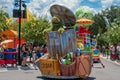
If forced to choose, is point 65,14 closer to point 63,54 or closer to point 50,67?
point 63,54

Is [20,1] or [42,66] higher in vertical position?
[20,1]

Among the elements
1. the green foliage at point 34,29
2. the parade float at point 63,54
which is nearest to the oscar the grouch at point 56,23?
the parade float at point 63,54

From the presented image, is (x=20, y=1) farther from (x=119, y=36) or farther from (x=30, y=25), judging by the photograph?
(x=119, y=36)

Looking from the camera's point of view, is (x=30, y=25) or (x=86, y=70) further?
(x=30, y=25)

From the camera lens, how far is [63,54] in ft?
49.1

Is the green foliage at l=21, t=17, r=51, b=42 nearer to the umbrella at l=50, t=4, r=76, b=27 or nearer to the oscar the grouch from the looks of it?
the umbrella at l=50, t=4, r=76, b=27

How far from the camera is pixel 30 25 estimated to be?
41.2m

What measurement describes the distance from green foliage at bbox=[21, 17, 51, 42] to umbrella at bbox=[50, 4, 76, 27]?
73.1ft

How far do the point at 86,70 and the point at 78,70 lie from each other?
36 cm

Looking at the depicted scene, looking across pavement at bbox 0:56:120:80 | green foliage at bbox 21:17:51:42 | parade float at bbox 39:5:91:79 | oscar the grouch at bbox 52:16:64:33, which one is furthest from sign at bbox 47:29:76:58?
green foliage at bbox 21:17:51:42

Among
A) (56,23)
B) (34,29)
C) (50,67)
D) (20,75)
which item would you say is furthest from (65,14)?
(34,29)

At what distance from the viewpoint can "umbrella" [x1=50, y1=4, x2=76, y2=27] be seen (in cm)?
1538

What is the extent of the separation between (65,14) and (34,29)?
2452 cm

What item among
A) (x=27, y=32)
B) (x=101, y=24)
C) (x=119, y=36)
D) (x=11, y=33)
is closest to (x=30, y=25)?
(x=27, y=32)
